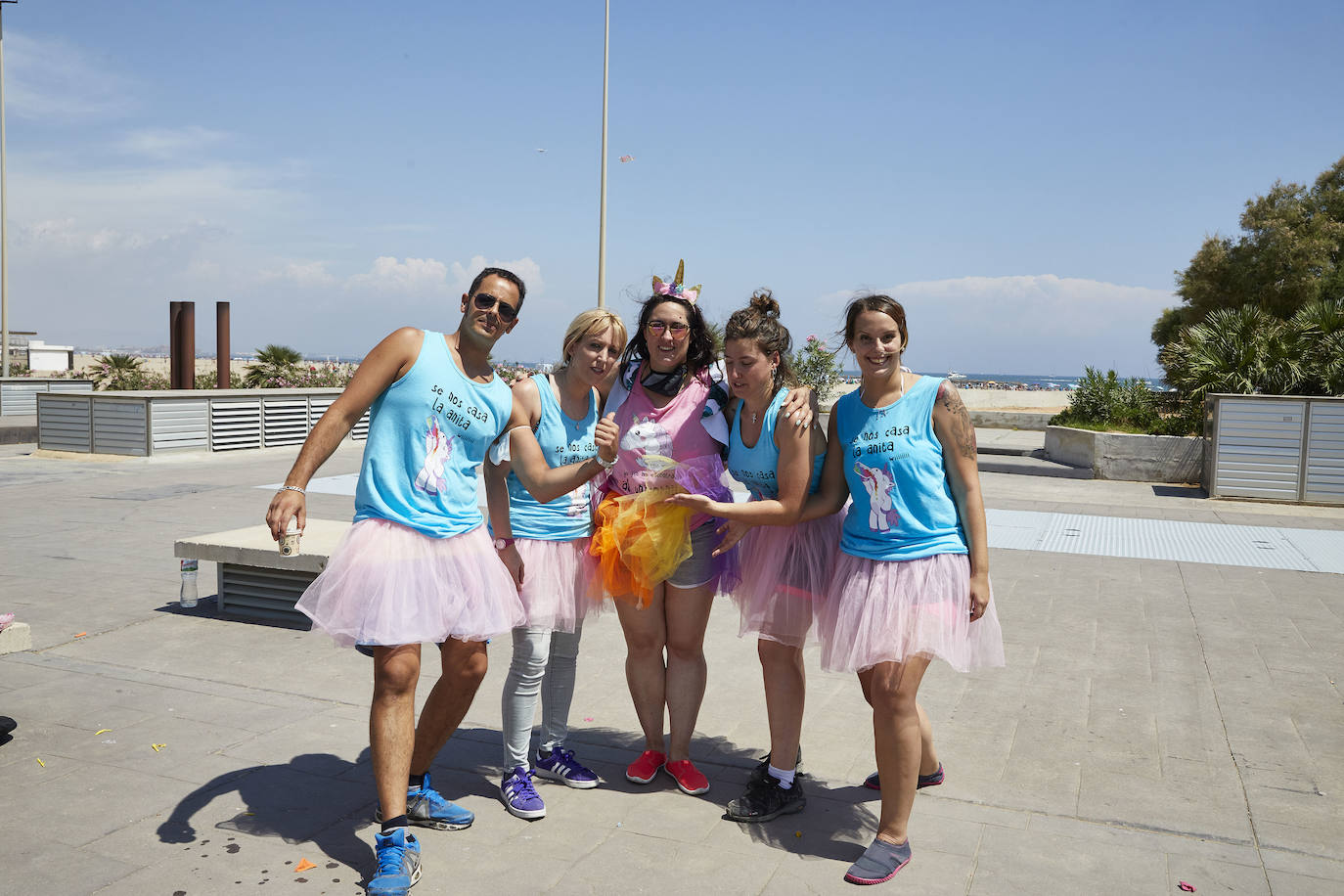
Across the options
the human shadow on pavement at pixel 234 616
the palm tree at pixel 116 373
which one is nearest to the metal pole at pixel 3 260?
the palm tree at pixel 116 373

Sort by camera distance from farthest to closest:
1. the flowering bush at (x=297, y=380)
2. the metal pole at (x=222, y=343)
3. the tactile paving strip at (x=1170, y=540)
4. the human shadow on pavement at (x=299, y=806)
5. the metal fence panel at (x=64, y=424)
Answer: the flowering bush at (x=297, y=380) < the metal pole at (x=222, y=343) < the metal fence panel at (x=64, y=424) < the tactile paving strip at (x=1170, y=540) < the human shadow on pavement at (x=299, y=806)

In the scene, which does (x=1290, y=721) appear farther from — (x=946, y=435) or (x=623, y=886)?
(x=623, y=886)

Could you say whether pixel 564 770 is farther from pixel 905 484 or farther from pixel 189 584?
pixel 189 584

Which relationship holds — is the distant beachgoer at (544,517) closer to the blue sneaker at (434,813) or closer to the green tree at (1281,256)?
the blue sneaker at (434,813)

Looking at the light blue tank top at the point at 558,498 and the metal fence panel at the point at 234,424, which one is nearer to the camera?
the light blue tank top at the point at 558,498

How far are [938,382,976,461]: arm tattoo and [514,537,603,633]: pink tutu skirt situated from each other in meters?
1.44

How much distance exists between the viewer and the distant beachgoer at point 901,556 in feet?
10.7

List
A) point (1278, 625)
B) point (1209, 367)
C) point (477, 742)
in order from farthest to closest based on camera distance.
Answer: point (1209, 367) < point (1278, 625) < point (477, 742)

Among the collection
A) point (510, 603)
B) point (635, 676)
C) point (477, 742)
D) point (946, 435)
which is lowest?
point (477, 742)

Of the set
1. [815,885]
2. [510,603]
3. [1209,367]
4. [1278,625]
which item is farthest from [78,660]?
[1209,367]

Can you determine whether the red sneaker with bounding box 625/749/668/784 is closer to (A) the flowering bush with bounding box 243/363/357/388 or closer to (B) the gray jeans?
(B) the gray jeans

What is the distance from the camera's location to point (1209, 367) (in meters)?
15.4

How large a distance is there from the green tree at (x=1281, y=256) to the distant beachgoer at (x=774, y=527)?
99.5 ft

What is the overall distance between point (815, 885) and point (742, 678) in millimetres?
2338
